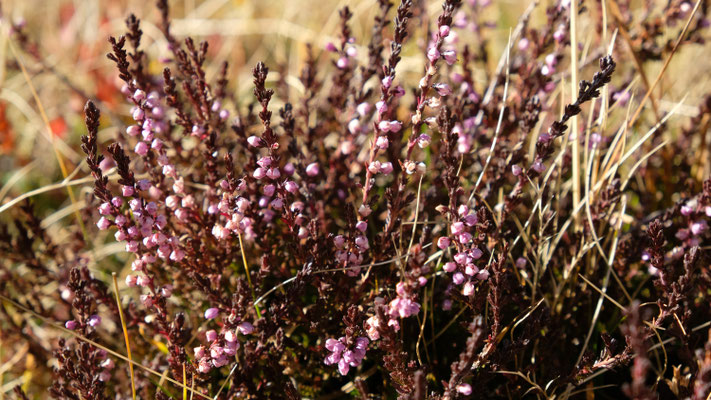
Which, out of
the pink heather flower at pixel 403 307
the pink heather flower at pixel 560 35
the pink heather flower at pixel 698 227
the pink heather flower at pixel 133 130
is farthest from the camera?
the pink heather flower at pixel 560 35

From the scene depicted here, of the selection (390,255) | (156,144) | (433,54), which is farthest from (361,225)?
(156,144)

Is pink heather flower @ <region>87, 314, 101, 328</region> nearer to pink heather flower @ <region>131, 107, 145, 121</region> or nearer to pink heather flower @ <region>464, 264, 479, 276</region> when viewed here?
pink heather flower @ <region>131, 107, 145, 121</region>

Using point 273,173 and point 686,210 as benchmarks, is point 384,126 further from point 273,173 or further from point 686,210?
point 686,210

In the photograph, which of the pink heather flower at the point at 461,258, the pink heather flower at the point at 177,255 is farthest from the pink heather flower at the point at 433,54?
the pink heather flower at the point at 177,255

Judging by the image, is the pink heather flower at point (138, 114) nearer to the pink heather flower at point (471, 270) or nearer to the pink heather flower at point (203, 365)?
the pink heather flower at point (203, 365)

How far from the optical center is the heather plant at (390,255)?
1.41 m

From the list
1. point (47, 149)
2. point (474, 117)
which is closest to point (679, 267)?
point (474, 117)

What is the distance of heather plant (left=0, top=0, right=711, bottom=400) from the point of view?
4.63 feet

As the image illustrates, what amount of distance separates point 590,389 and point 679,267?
1.87 ft

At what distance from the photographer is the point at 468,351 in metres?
1.15

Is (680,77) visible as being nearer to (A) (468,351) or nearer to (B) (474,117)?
(B) (474,117)

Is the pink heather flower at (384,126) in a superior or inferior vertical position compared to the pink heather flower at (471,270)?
superior

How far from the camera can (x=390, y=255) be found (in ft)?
5.40

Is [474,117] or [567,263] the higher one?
[474,117]
